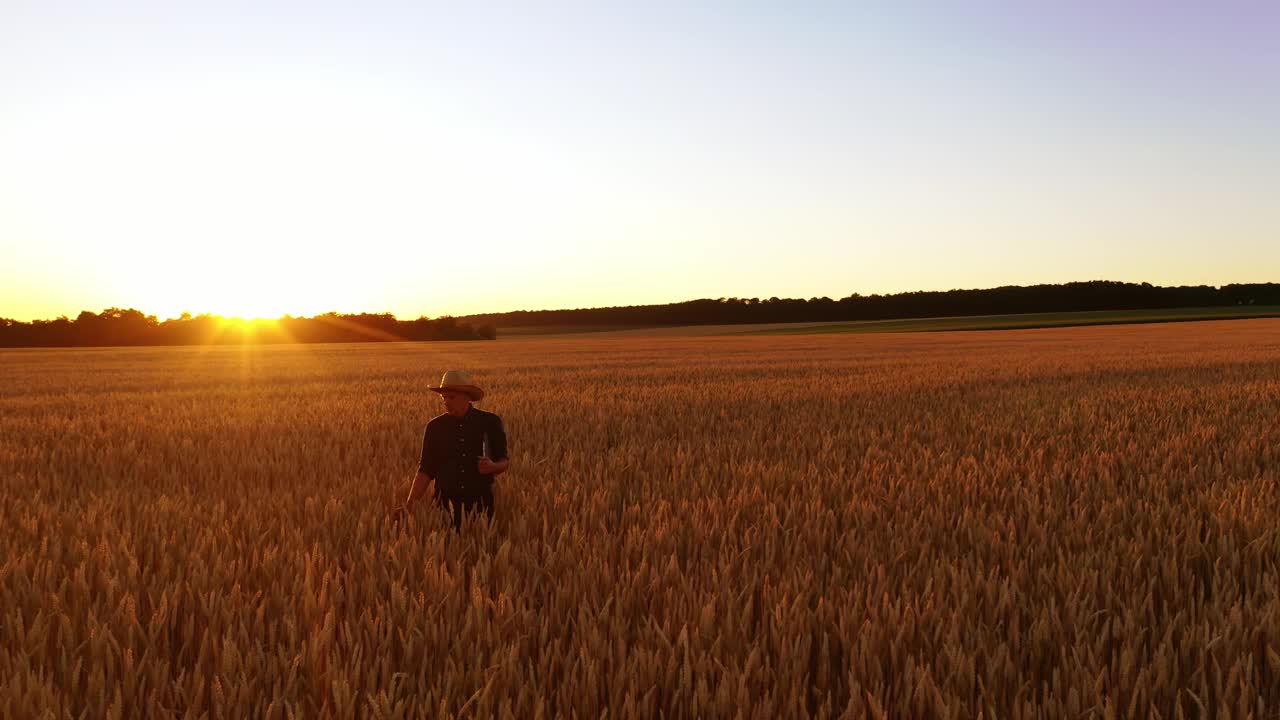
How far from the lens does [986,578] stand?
3.44 meters

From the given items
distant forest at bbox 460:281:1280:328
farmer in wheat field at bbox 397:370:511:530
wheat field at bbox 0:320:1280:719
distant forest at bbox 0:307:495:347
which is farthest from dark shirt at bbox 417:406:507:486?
distant forest at bbox 460:281:1280:328

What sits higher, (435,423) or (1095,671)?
(435,423)

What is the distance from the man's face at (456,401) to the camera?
4203 mm

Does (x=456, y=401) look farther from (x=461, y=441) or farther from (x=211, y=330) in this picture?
(x=211, y=330)

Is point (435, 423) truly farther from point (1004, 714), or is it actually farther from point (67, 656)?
point (1004, 714)

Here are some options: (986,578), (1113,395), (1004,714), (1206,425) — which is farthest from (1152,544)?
(1113,395)

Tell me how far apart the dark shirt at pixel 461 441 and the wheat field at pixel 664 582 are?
0.32m

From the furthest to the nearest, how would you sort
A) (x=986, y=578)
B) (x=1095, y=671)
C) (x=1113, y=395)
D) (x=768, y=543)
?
(x=1113, y=395), (x=768, y=543), (x=986, y=578), (x=1095, y=671)

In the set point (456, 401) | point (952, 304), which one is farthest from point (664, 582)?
point (952, 304)

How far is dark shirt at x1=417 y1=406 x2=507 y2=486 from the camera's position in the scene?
172 inches

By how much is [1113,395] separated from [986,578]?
1104cm

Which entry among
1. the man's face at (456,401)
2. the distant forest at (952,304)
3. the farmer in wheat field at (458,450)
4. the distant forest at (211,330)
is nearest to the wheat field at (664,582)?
the farmer in wheat field at (458,450)

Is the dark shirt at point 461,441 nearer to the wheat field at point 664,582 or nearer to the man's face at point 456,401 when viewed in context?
the man's face at point 456,401

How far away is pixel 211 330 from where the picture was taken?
249 feet
